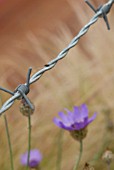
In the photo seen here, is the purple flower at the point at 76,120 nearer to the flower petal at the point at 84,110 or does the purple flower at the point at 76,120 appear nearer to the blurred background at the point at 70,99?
the flower petal at the point at 84,110

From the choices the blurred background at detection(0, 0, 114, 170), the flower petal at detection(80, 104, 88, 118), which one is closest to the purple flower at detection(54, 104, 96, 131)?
the flower petal at detection(80, 104, 88, 118)

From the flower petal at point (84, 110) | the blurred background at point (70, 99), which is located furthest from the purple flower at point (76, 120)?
the blurred background at point (70, 99)

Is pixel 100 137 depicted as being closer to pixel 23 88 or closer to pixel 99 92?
pixel 99 92

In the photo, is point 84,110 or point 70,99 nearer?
point 84,110

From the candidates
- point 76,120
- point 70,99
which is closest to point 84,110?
point 76,120

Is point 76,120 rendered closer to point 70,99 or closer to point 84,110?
point 84,110

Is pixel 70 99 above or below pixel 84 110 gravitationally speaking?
above

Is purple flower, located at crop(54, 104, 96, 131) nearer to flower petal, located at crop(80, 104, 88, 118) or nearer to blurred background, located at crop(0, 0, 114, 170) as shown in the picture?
flower petal, located at crop(80, 104, 88, 118)

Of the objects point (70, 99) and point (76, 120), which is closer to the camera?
point (76, 120)

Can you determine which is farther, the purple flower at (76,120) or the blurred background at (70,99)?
the blurred background at (70,99)
